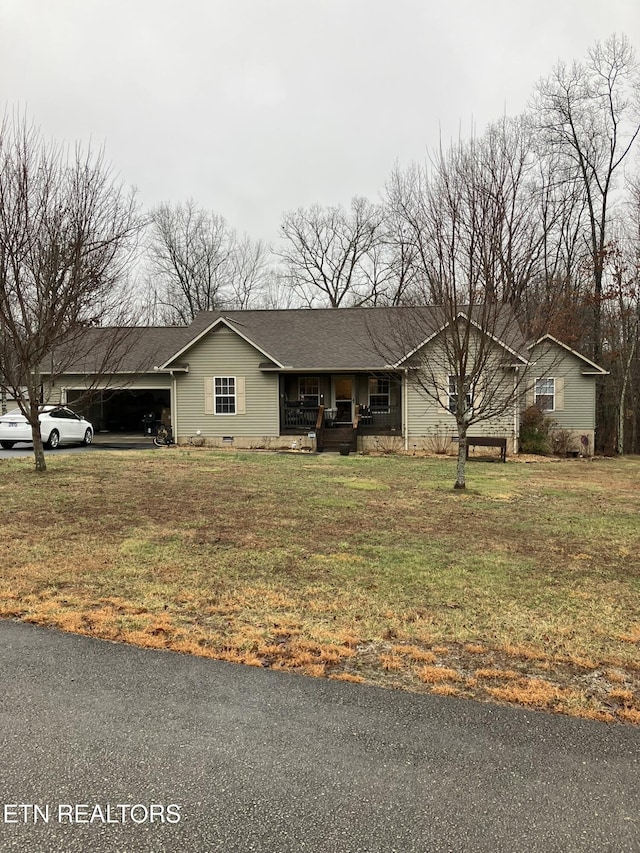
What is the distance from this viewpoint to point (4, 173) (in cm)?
1041

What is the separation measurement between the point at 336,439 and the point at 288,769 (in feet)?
60.8

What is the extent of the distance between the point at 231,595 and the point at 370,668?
68.7 inches

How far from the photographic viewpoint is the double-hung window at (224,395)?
22.2m

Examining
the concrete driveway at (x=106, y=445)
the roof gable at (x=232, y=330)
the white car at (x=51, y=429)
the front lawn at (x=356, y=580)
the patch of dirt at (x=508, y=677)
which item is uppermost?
the roof gable at (x=232, y=330)

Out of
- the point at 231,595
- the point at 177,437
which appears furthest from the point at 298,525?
the point at 177,437

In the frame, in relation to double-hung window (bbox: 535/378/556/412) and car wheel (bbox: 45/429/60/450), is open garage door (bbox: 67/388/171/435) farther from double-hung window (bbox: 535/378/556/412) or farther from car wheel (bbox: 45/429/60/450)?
double-hung window (bbox: 535/378/556/412)

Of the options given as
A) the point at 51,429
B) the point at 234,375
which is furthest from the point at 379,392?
the point at 51,429

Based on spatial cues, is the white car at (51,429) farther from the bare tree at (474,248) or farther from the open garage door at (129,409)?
the bare tree at (474,248)

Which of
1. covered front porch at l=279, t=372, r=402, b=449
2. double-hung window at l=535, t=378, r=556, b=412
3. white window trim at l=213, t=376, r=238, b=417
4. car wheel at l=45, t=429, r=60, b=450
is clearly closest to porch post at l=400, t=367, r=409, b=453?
covered front porch at l=279, t=372, r=402, b=449

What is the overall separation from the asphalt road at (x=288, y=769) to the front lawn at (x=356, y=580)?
354mm

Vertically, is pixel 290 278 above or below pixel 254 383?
above

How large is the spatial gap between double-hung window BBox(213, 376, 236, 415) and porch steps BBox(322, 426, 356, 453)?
3890 millimetres

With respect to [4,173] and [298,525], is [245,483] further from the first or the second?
[4,173]

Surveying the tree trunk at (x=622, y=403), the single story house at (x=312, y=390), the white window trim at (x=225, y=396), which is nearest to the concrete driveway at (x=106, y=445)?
the single story house at (x=312, y=390)
